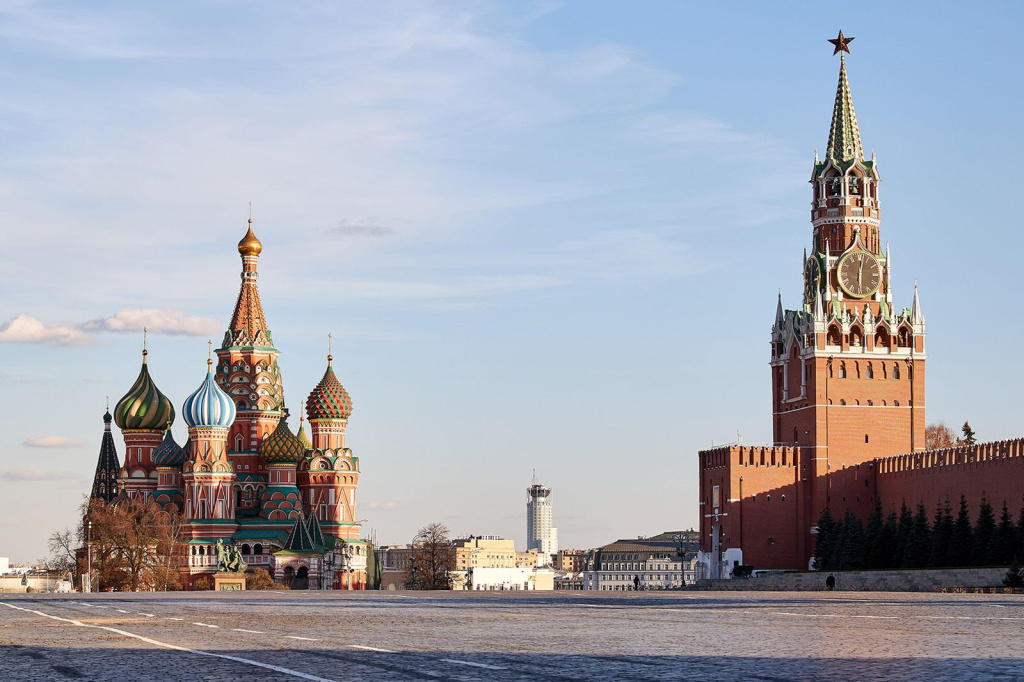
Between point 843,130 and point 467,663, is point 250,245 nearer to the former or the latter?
point 843,130

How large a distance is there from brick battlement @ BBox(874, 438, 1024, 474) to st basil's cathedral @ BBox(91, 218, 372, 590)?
3527cm

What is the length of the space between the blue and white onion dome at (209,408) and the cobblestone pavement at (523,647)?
72806 millimetres

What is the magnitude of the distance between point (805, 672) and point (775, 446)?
68.1 m

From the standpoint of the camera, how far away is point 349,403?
10225 cm

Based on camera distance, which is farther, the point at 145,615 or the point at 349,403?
the point at 349,403

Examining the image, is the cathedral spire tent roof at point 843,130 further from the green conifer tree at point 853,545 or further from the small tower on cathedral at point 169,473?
the small tower on cathedral at point 169,473

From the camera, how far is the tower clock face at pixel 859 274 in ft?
268

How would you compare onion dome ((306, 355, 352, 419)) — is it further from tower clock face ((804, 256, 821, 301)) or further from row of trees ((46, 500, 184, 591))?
tower clock face ((804, 256, 821, 301))

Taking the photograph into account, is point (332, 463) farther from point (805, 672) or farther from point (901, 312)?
point (805, 672)

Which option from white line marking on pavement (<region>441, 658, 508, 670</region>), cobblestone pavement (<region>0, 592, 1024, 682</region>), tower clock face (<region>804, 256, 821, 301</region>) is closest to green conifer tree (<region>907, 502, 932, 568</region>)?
tower clock face (<region>804, 256, 821, 301</region>)

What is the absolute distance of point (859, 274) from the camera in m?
82.1

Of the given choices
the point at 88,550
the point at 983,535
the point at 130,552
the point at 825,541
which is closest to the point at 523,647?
the point at 983,535

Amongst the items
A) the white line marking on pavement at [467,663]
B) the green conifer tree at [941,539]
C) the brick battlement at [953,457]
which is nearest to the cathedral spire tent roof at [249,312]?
the brick battlement at [953,457]

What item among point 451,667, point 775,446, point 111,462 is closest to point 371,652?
point 451,667
